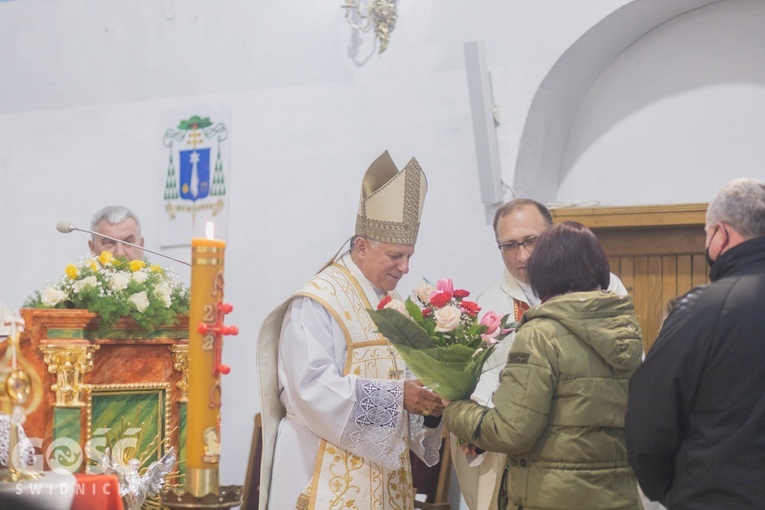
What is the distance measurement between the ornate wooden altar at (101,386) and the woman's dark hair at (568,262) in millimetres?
1138

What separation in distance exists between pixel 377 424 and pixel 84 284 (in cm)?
109

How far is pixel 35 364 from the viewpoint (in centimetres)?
278

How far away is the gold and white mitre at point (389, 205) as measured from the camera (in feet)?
12.3

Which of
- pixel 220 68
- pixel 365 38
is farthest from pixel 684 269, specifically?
pixel 220 68

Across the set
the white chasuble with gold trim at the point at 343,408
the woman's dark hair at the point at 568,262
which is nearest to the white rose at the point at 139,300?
the white chasuble with gold trim at the point at 343,408

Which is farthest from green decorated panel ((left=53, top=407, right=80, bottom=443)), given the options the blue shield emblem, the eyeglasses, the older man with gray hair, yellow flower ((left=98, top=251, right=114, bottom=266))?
the blue shield emblem

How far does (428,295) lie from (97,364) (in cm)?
106

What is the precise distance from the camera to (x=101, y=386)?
2.88 m

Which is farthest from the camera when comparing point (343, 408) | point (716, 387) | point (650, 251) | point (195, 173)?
point (195, 173)

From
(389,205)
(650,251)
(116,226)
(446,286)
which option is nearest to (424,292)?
(446,286)

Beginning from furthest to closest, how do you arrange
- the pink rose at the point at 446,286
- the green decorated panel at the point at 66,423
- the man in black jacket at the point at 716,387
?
the pink rose at the point at 446,286, the green decorated panel at the point at 66,423, the man in black jacket at the point at 716,387

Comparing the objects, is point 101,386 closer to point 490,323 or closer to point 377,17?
point 490,323

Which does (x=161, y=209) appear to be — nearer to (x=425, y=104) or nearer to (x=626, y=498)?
(x=425, y=104)

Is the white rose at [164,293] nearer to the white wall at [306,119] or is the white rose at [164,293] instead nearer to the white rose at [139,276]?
the white rose at [139,276]
